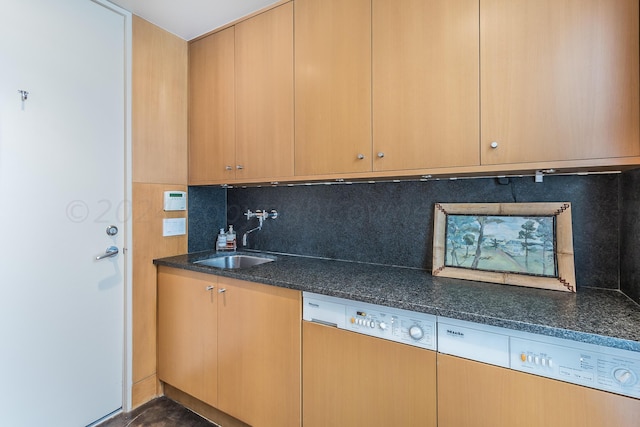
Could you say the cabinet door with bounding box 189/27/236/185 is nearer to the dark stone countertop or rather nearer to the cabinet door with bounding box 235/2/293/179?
the cabinet door with bounding box 235/2/293/179

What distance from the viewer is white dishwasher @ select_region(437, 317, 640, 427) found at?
82 centimetres

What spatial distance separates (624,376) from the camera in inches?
31.8

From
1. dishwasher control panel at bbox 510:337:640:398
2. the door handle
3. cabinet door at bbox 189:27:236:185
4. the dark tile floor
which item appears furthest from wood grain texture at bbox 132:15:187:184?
dishwasher control panel at bbox 510:337:640:398

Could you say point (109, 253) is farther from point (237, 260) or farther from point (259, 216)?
point (259, 216)

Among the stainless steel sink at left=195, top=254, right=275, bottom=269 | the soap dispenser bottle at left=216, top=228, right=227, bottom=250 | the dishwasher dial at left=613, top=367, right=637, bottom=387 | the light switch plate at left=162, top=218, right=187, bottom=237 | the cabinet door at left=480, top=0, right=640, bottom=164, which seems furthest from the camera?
the soap dispenser bottle at left=216, top=228, right=227, bottom=250

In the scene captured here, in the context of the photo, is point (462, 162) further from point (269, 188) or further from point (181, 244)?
point (181, 244)

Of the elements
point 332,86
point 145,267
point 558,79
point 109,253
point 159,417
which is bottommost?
point 159,417

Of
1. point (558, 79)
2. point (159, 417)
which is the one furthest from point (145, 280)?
point (558, 79)

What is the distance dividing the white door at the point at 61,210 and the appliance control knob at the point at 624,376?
2258 mm

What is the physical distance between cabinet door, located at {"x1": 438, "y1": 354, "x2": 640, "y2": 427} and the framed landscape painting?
486mm

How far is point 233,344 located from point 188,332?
0.40 m

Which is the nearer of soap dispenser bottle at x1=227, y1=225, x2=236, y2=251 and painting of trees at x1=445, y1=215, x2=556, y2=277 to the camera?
painting of trees at x1=445, y1=215, x2=556, y2=277

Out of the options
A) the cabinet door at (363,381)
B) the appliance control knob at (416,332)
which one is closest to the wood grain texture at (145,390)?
the cabinet door at (363,381)

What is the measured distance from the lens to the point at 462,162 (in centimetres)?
124
